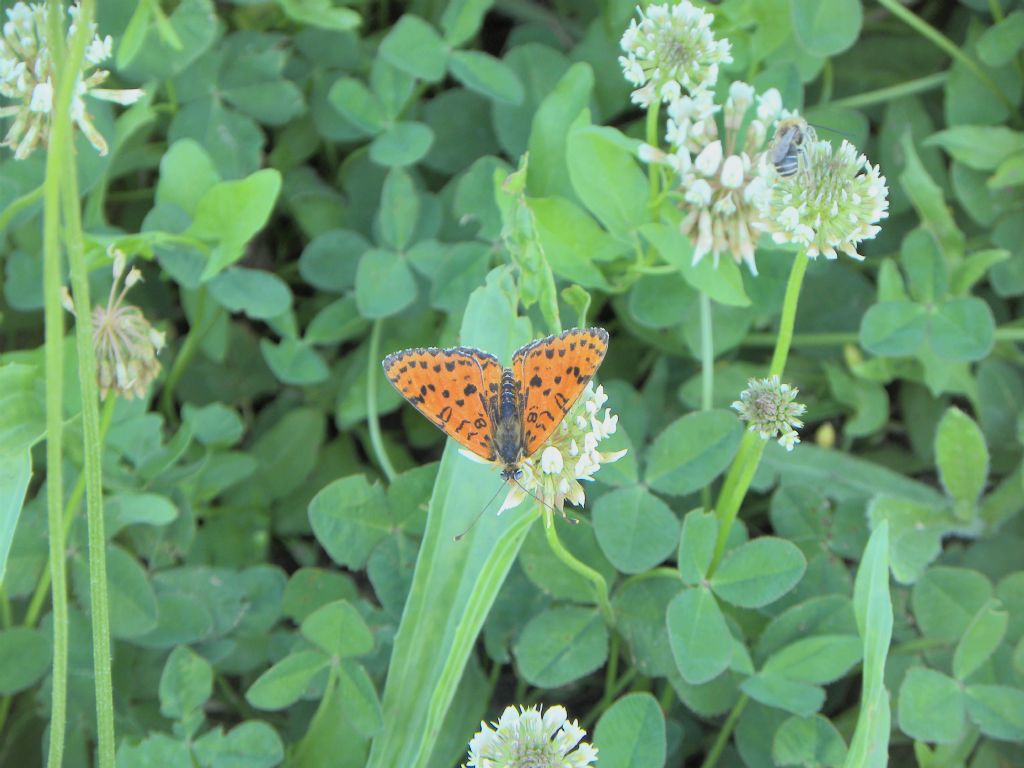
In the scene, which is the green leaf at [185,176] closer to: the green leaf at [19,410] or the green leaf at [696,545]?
the green leaf at [19,410]

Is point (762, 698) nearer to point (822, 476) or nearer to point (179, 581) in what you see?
point (822, 476)

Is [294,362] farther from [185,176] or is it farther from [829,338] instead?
[829,338]

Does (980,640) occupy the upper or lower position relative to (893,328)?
lower

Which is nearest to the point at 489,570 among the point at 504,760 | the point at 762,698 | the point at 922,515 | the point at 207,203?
the point at 504,760

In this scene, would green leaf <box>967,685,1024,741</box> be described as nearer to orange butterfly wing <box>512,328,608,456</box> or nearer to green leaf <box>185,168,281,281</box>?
orange butterfly wing <box>512,328,608,456</box>

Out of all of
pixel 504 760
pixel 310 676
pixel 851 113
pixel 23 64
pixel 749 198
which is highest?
pixel 23 64

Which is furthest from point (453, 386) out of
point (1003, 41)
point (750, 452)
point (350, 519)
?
point (1003, 41)

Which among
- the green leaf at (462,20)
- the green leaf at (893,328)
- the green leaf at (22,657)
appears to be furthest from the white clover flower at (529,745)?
the green leaf at (462,20)
